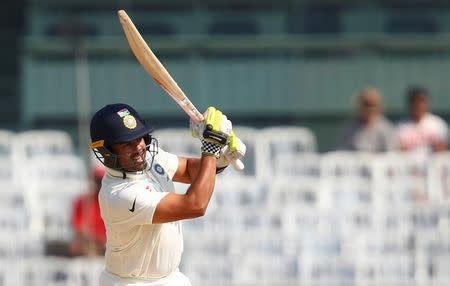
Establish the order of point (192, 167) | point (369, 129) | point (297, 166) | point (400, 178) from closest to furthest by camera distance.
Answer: point (192, 167), point (400, 178), point (369, 129), point (297, 166)

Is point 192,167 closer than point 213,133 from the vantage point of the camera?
No

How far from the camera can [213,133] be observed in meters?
5.68

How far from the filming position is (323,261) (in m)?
9.38

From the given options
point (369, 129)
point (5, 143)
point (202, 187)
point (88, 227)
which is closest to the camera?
point (202, 187)

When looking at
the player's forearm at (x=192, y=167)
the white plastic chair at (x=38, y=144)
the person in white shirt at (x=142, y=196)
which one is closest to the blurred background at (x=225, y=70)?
the white plastic chair at (x=38, y=144)

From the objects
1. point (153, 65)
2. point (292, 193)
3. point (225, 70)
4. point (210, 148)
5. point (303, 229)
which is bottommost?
point (303, 229)

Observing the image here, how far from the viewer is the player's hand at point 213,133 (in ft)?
18.6

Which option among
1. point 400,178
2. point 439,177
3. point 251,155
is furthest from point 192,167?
point 251,155

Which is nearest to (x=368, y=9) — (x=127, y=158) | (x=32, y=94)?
(x=32, y=94)

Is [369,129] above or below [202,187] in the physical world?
above

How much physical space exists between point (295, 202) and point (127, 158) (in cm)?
429

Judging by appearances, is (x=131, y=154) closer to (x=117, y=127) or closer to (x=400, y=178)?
(x=117, y=127)

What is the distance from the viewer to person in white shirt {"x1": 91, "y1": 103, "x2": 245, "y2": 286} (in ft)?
18.4

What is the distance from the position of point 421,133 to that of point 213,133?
4624 millimetres
